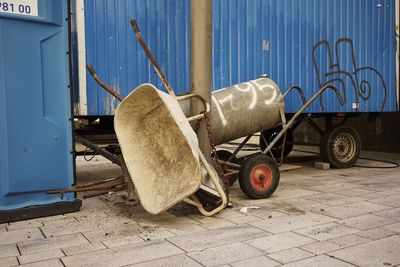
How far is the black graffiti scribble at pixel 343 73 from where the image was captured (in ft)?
25.5

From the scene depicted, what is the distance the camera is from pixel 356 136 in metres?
8.30

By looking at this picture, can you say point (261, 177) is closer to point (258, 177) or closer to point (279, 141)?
point (258, 177)

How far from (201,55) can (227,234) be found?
91.0 inches

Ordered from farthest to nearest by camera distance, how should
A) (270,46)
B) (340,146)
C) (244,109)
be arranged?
1. (340,146)
2. (270,46)
3. (244,109)

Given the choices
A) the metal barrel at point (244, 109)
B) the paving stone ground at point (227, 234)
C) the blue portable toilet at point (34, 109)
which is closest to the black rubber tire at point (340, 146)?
the metal barrel at point (244, 109)

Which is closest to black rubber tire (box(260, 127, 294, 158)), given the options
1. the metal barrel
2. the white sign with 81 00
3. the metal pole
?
the metal barrel

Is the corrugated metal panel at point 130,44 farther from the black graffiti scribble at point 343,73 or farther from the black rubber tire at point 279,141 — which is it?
the black rubber tire at point 279,141

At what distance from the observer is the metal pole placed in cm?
516

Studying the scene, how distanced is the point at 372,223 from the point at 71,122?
11.4 feet

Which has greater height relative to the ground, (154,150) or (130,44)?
(130,44)

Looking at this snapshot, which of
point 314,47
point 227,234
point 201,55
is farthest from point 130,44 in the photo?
point 314,47

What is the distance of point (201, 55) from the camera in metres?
5.24

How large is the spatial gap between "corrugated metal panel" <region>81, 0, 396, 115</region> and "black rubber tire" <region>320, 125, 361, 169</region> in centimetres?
44

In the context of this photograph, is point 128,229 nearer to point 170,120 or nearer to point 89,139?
point 170,120
